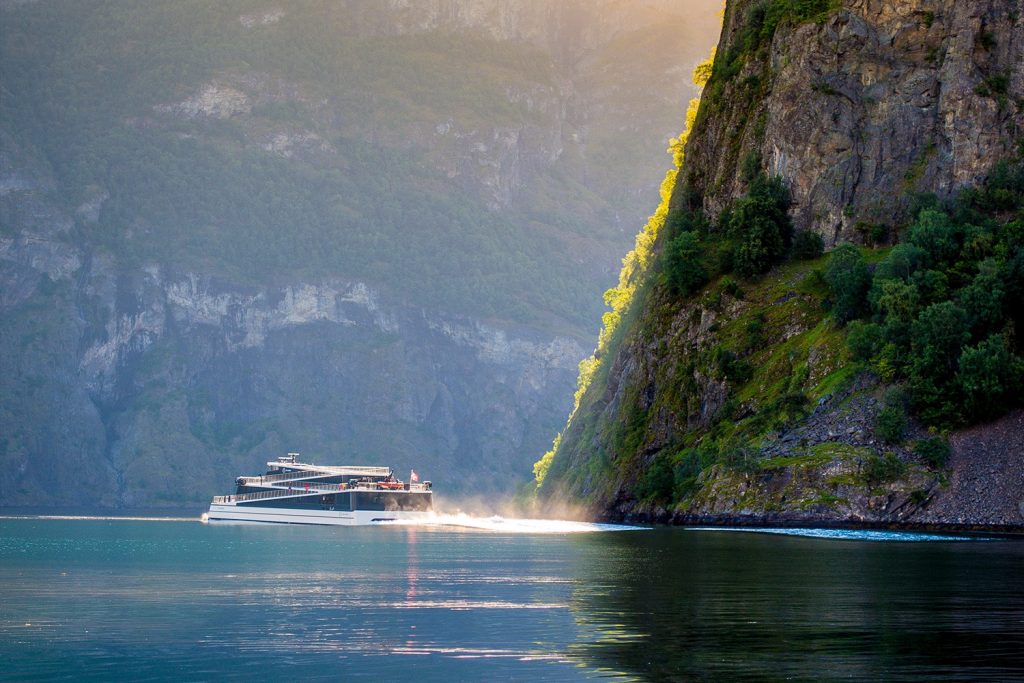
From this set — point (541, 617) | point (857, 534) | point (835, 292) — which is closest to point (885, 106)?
point (835, 292)

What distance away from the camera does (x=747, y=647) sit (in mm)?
43250

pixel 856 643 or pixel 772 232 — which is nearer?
pixel 856 643

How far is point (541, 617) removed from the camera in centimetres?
5338

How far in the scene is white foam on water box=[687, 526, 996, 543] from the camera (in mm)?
105062

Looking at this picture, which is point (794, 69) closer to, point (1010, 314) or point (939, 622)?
point (1010, 314)

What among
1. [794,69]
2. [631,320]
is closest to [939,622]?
[794,69]

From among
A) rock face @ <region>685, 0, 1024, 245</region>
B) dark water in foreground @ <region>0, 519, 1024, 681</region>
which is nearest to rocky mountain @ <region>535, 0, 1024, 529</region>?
rock face @ <region>685, 0, 1024, 245</region>

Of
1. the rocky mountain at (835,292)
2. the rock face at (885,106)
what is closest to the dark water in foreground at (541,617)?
the rocky mountain at (835,292)

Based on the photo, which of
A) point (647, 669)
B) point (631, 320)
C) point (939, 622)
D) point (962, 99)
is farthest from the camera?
point (631, 320)

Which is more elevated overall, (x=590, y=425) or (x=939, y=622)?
(x=590, y=425)

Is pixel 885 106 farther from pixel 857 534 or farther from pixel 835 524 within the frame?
pixel 857 534

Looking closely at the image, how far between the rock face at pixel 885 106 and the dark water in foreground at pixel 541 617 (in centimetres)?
7227

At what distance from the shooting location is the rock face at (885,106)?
155m

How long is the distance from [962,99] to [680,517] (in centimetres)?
5200
